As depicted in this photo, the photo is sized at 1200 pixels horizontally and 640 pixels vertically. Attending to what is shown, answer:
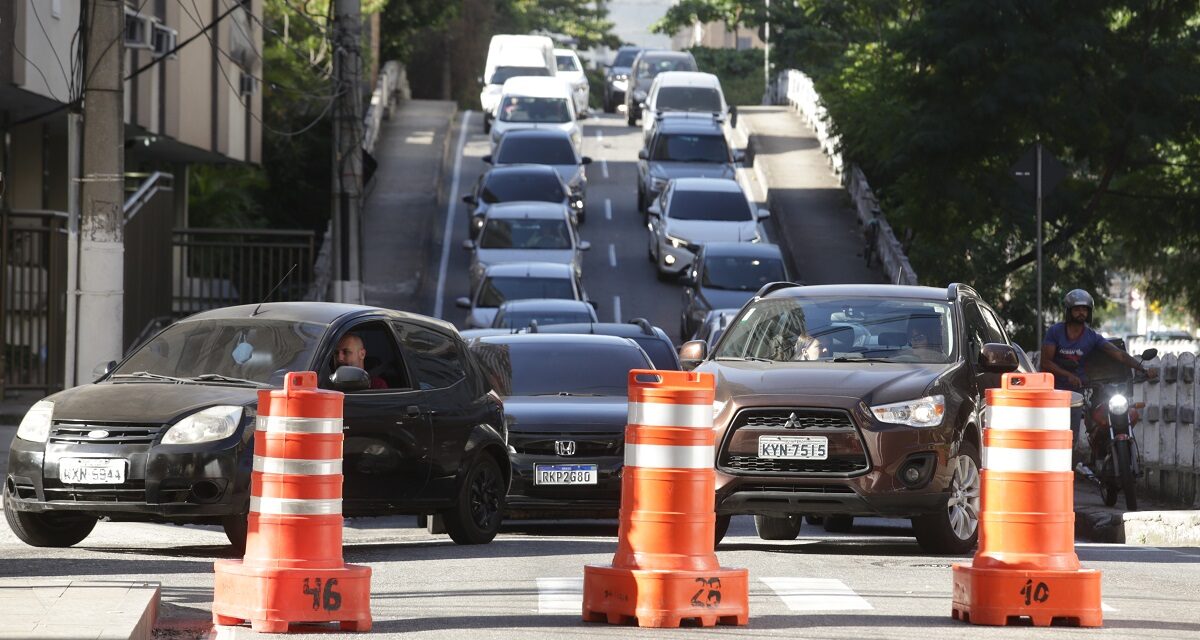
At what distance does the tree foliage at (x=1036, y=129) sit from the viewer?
34.6 meters

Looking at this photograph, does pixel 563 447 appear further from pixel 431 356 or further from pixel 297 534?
pixel 297 534

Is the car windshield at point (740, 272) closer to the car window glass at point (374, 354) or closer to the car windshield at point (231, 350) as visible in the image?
the car window glass at point (374, 354)

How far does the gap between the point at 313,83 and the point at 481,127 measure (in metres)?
16.2

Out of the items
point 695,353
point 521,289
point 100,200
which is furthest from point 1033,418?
point 521,289

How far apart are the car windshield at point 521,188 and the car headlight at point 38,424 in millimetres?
29612

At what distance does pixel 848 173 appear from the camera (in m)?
50.6

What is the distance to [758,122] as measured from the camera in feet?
211

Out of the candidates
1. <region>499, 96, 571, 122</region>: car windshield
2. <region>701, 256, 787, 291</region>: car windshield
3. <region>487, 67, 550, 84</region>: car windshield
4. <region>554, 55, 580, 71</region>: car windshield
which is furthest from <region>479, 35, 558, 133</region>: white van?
<region>701, 256, 787, 291</region>: car windshield

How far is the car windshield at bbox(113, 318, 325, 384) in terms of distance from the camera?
1302cm

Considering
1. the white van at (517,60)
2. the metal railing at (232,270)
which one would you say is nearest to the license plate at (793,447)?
the metal railing at (232,270)

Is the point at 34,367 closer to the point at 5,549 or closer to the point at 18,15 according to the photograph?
the point at 18,15

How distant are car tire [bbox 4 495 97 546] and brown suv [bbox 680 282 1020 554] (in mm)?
3866

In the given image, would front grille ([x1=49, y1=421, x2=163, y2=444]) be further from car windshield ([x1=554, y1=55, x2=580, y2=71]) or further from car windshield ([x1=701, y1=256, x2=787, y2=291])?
car windshield ([x1=554, y1=55, x2=580, y2=71])

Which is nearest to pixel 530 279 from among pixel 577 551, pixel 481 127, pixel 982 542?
pixel 577 551
